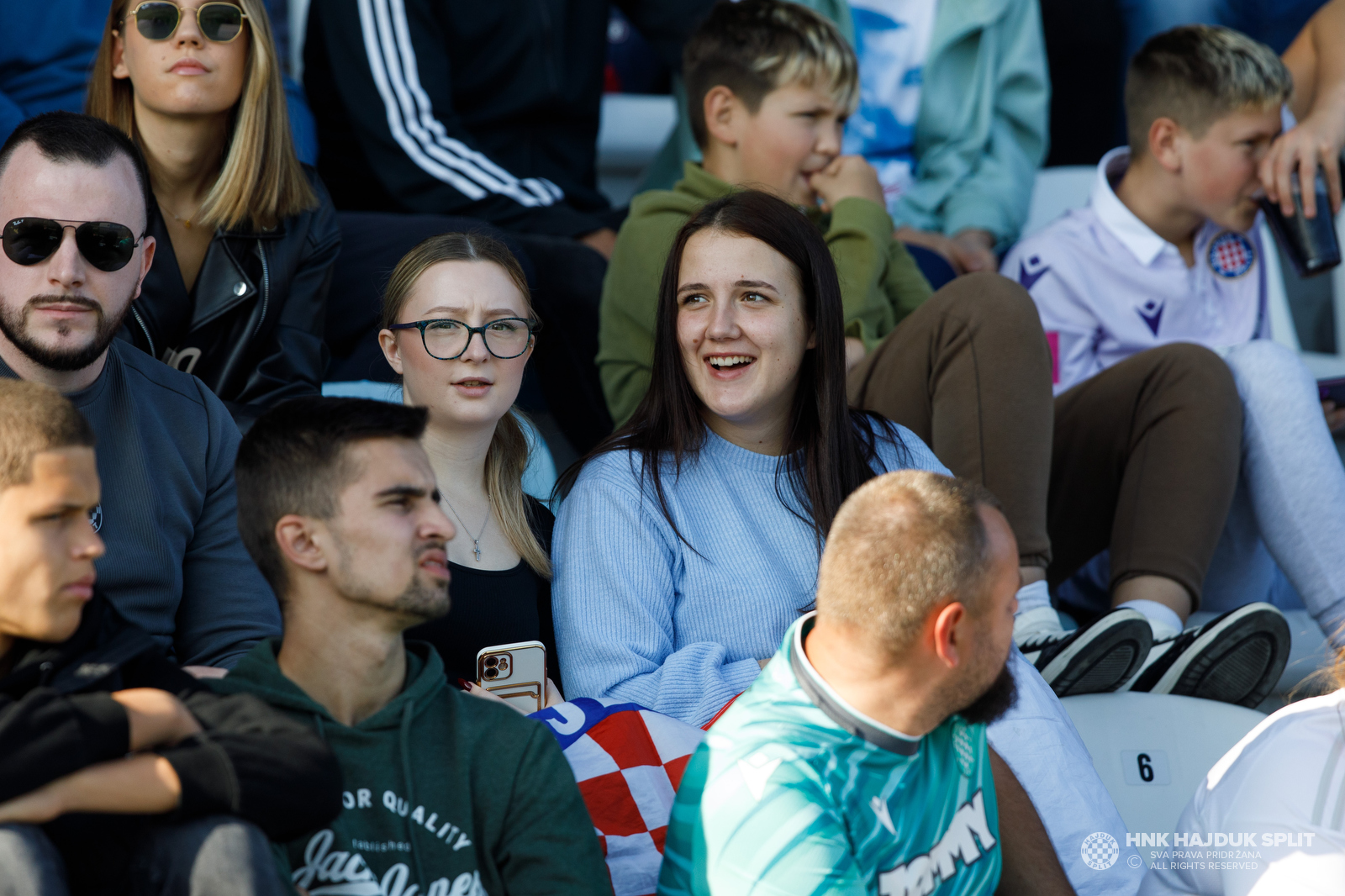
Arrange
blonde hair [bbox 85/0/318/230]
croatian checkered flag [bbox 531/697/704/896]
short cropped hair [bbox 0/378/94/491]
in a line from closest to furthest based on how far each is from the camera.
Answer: short cropped hair [bbox 0/378/94/491], croatian checkered flag [bbox 531/697/704/896], blonde hair [bbox 85/0/318/230]

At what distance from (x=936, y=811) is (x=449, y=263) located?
3.88 feet

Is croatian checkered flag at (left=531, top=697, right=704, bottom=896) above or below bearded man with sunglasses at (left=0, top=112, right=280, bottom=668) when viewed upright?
below

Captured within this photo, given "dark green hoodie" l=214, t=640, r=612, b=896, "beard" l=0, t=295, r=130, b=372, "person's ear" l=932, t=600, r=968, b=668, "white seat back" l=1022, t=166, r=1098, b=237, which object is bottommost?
"dark green hoodie" l=214, t=640, r=612, b=896

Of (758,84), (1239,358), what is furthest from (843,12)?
(1239,358)

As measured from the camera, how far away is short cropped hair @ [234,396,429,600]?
1401 mm

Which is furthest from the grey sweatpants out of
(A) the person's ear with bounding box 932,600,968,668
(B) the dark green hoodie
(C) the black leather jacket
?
(C) the black leather jacket

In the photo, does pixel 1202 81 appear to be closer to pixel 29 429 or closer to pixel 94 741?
pixel 29 429

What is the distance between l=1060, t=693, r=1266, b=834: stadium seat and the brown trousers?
0.29m

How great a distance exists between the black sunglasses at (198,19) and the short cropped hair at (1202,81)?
2.12m

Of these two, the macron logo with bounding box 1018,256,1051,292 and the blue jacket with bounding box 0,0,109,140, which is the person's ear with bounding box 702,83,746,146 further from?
the blue jacket with bounding box 0,0,109,140

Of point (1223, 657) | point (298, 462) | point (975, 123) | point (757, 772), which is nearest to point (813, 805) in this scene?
Answer: point (757, 772)

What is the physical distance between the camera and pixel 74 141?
1882 mm

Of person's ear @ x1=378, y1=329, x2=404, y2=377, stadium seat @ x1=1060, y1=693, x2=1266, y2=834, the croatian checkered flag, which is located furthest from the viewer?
stadium seat @ x1=1060, y1=693, x2=1266, y2=834

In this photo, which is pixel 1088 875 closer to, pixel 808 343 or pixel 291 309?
pixel 808 343
